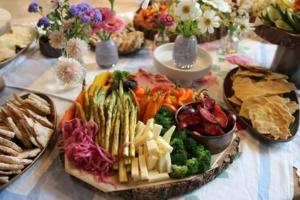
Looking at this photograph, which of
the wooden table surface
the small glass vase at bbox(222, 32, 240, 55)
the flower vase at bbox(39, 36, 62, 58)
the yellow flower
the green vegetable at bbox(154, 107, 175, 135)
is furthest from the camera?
the wooden table surface

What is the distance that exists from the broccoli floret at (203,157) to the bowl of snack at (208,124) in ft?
0.08

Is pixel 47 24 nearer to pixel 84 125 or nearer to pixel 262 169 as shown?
pixel 84 125

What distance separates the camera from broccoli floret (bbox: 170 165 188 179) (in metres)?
0.68

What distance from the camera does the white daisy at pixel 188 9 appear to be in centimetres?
92

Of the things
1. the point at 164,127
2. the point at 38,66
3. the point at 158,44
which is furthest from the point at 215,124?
the point at 38,66

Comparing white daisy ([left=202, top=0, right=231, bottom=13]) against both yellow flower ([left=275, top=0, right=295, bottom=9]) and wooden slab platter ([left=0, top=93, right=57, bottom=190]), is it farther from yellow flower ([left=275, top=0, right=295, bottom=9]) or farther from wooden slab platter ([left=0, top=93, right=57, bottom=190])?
wooden slab platter ([left=0, top=93, right=57, bottom=190])

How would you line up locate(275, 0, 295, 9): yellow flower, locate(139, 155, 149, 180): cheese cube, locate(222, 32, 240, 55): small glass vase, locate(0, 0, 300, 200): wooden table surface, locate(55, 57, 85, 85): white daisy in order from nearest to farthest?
1. locate(139, 155, 149, 180): cheese cube
2. locate(55, 57, 85, 85): white daisy
3. locate(275, 0, 295, 9): yellow flower
4. locate(222, 32, 240, 55): small glass vase
5. locate(0, 0, 300, 200): wooden table surface

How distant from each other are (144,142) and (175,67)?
0.45 meters

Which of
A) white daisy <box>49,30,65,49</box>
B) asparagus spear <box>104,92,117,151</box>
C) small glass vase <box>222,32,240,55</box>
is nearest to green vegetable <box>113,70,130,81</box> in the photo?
asparagus spear <box>104,92,117,151</box>

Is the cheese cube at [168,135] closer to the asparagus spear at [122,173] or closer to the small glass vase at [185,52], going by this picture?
the asparagus spear at [122,173]

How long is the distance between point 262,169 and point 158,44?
0.70 metres

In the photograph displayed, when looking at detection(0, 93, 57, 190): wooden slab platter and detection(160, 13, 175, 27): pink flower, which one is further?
detection(160, 13, 175, 27): pink flower

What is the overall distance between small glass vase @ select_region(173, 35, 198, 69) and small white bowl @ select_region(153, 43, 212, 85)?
24mm

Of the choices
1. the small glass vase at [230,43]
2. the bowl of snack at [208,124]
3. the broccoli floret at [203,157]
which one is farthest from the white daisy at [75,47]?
the small glass vase at [230,43]
